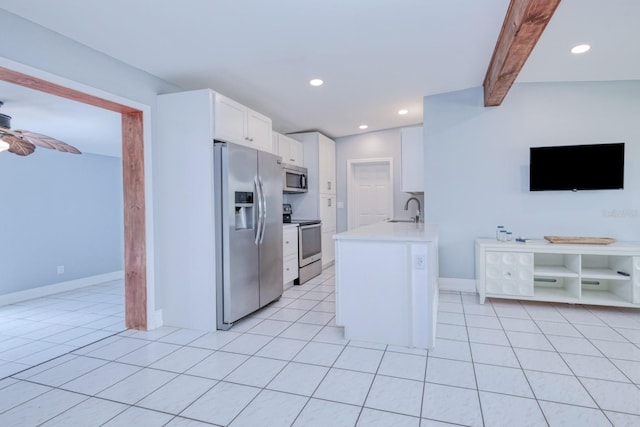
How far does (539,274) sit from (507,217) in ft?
2.52

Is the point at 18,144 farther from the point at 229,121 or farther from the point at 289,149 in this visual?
the point at 289,149

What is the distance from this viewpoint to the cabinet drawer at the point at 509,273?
358 cm

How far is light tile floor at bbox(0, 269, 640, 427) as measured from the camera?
5.85 ft

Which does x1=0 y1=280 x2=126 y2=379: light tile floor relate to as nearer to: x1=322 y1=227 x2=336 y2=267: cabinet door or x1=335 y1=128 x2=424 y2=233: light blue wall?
x1=322 y1=227 x2=336 y2=267: cabinet door

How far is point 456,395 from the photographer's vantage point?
1942 mm

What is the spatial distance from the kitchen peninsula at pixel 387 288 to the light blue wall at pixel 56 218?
4269 millimetres

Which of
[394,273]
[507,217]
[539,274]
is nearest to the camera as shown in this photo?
[394,273]

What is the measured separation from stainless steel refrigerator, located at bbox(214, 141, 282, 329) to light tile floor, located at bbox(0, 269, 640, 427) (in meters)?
0.29

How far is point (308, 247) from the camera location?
4.93 metres

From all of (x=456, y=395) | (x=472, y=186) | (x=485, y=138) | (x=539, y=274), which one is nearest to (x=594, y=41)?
(x=485, y=138)

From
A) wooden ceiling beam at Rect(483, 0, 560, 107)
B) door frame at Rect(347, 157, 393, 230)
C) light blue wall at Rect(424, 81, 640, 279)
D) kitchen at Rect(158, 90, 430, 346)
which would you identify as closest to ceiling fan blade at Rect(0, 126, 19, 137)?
kitchen at Rect(158, 90, 430, 346)

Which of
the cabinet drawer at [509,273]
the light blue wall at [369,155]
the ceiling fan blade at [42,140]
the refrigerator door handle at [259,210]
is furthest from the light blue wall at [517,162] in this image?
the ceiling fan blade at [42,140]

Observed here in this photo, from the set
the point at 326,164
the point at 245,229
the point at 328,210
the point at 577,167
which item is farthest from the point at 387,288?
the point at 326,164

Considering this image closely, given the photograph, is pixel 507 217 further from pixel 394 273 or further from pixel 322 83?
pixel 322 83
